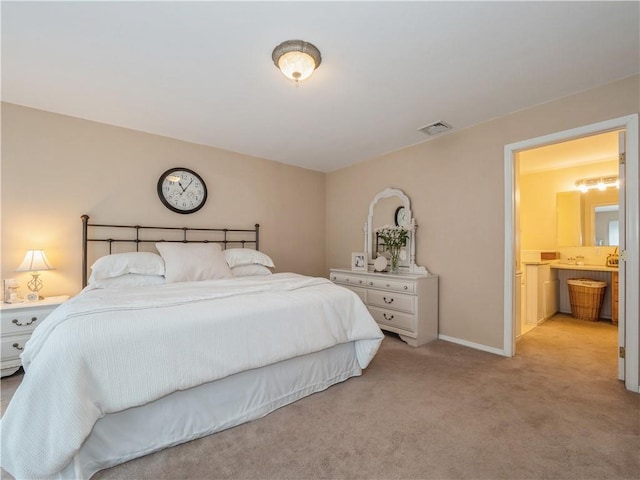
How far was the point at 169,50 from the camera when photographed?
192cm

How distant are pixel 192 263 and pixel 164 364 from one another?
5.02 ft

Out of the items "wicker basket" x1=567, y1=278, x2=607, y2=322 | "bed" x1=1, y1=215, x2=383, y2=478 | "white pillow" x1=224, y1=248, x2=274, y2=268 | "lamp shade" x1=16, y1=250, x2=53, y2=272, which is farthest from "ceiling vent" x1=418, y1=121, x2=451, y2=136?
"lamp shade" x1=16, y1=250, x2=53, y2=272

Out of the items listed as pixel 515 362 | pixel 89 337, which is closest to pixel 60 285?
pixel 89 337

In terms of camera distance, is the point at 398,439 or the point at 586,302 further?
the point at 586,302

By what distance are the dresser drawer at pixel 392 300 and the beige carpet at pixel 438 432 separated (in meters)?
0.77

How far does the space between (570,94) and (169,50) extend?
320 centimetres

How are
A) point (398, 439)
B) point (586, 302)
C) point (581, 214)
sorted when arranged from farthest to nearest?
point (581, 214), point (586, 302), point (398, 439)

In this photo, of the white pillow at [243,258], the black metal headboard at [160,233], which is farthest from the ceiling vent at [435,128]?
the black metal headboard at [160,233]

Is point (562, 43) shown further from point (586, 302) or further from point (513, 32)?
point (586, 302)

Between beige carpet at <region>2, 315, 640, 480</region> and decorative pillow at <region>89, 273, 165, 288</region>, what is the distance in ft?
2.99

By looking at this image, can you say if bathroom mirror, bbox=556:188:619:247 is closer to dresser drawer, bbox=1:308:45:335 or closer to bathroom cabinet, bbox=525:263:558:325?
bathroom cabinet, bbox=525:263:558:325

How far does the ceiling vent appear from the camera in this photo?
9.93ft

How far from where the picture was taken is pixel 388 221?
4059 mm

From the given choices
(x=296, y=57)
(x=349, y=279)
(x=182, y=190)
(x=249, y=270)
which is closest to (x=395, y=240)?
(x=349, y=279)
